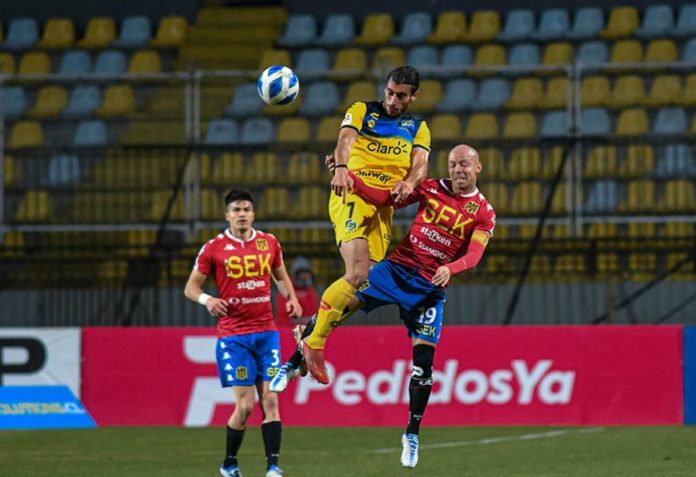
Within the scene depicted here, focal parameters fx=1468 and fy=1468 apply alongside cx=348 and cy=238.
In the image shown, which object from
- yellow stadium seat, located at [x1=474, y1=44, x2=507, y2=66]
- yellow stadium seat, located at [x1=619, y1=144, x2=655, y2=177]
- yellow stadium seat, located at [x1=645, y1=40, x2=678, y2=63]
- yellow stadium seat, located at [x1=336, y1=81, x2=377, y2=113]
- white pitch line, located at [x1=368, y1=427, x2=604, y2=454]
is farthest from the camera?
yellow stadium seat, located at [x1=474, y1=44, x2=507, y2=66]

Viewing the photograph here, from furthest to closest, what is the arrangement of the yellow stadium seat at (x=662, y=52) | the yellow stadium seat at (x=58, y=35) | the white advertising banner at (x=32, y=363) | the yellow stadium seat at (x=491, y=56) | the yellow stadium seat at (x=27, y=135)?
1. the yellow stadium seat at (x=58, y=35)
2. the yellow stadium seat at (x=491, y=56)
3. the yellow stadium seat at (x=662, y=52)
4. the yellow stadium seat at (x=27, y=135)
5. the white advertising banner at (x=32, y=363)

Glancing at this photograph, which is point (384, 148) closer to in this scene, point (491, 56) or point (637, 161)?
point (637, 161)

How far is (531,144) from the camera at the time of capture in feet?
57.9

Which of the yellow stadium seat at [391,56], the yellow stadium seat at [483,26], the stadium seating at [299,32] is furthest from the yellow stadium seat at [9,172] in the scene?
the yellow stadium seat at [483,26]

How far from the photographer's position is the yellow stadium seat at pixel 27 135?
20.0 m

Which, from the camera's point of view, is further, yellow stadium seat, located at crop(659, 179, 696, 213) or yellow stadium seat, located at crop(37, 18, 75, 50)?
yellow stadium seat, located at crop(37, 18, 75, 50)

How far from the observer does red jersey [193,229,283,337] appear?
1188 cm

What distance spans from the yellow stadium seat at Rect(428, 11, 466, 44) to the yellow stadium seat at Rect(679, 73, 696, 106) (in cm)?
395

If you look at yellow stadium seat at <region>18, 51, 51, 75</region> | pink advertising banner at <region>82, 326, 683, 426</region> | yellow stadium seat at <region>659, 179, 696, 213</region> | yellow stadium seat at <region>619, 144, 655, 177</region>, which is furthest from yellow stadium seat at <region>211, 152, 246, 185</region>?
yellow stadium seat at <region>18, 51, 51, 75</region>

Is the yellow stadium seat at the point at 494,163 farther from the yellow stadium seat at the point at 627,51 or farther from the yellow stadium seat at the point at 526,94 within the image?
the yellow stadium seat at the point at 627,51

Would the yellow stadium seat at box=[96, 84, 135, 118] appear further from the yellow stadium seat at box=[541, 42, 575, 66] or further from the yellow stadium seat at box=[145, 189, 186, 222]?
the yellow stadium seat at box=[541, 42, 575, 66]

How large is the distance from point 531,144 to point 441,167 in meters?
1.20

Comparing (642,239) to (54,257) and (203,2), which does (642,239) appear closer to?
(54,257)

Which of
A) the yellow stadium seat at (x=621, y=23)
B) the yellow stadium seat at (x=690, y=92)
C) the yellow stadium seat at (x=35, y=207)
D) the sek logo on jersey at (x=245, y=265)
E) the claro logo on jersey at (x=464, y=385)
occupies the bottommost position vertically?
the claro logo on jersey at (x=464, y=385)
